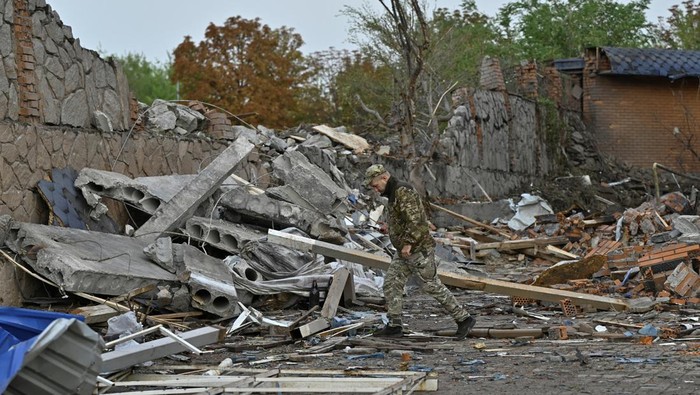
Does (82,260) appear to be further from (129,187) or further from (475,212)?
(475,212)

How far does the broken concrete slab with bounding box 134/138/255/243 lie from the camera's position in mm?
14445

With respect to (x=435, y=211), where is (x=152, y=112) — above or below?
above

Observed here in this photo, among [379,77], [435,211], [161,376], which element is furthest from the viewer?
[379,77]

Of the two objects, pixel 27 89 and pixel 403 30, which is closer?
pixel 27 89

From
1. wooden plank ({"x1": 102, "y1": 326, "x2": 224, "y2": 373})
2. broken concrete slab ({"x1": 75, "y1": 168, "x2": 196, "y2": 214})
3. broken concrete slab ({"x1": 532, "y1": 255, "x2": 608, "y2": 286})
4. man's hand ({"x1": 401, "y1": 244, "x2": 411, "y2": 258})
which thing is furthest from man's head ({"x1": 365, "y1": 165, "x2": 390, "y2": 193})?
broken concrete slab ({"x1": 532, "y1": 255, "x2": 608, "y2": 286})

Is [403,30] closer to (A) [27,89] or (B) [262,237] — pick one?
(B) [262,237]

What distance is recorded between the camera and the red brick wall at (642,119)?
36.3 m

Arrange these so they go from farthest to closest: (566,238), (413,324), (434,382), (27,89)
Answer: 1. (566,238)
2. (27,89)
3. (413,324)
4. (434,382)

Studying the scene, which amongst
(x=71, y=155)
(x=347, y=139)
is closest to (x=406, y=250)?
(x=71, y=155)

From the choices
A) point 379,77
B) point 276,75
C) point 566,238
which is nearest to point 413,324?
point 566,238

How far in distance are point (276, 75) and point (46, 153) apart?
36.7m

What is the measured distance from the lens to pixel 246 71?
4894cm

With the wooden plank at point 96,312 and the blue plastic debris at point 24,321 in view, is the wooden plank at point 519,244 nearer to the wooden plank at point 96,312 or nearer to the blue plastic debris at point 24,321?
the wooden plank at point 96,312

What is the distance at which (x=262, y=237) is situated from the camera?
1493 centimetres
